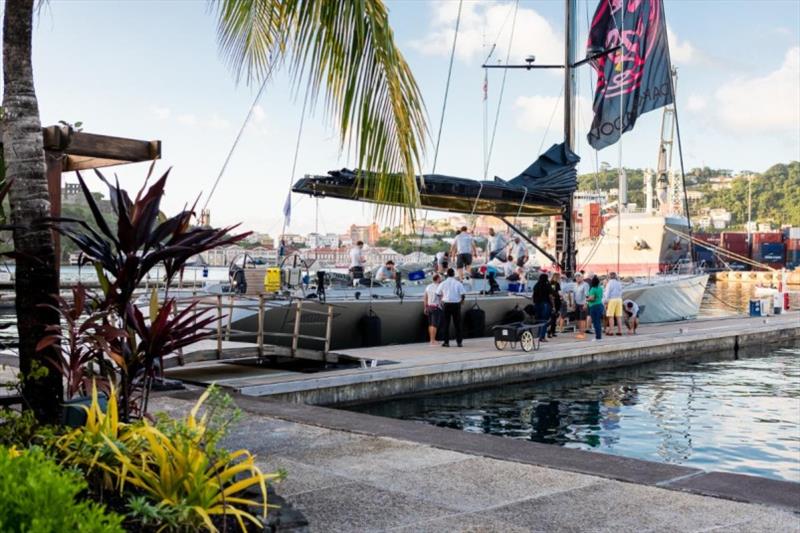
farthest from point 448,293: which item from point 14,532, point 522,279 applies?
point 14,532

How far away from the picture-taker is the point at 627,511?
19.6ft

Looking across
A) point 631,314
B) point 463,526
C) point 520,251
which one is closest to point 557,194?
point 520,251

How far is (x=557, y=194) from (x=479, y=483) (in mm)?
19650

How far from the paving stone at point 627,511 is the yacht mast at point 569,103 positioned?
2056 cm

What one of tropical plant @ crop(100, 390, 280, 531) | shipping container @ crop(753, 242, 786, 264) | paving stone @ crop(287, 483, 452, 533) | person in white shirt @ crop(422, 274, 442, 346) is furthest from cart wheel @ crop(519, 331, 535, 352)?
shipping container @ crop(753, 242, 786, 264)

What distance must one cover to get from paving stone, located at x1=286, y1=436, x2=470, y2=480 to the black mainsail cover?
12.1 m

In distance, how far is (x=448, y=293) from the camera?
755 inches

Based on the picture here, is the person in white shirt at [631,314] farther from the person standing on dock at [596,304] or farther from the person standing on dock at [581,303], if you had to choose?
the person standing on dock at [596,304]

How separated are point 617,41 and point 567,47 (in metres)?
1.67

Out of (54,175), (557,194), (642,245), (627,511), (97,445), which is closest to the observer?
(97,445)

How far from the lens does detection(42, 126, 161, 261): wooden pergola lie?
694cm

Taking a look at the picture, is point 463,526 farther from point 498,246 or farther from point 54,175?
point 498,246

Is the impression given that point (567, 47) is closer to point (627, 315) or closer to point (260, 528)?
point (627, 315)

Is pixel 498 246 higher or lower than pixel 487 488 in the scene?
higher
